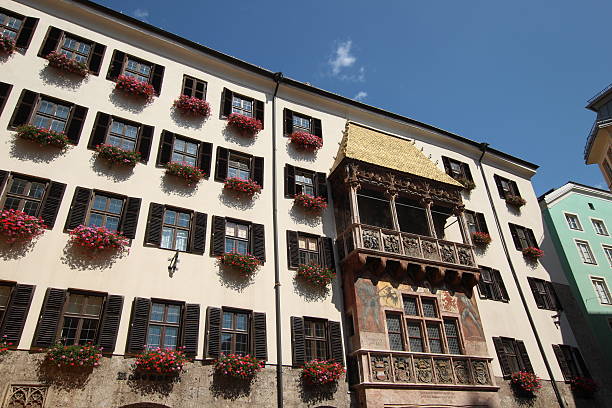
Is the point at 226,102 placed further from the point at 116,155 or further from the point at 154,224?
the point at 154,224

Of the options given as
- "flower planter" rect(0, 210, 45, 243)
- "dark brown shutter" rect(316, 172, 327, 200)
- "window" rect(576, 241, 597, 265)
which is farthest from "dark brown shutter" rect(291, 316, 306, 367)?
"window" rect(576, 241, 597, 265)

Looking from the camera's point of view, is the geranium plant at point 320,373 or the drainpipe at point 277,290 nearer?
the drainpipe at point 277,290

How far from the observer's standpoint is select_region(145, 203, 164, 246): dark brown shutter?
51.6ft

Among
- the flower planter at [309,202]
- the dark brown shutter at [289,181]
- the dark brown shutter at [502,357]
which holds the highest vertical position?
the dark brown shutter at [289,181]

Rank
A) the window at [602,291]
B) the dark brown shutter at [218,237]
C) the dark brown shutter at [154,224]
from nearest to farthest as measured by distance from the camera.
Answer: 1. the dark brown shutter at [154,224]
2. the dark brown shutter at [218,237]
3. the window at [602,291]

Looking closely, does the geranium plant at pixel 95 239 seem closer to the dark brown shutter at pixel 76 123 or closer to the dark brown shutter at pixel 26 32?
the dark brown shutter at pixel 76 123

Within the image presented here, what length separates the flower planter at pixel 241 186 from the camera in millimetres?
18359

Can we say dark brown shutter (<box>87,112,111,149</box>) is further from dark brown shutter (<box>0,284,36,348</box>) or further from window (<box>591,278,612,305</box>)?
window (<box>591,278,612,305</box>)

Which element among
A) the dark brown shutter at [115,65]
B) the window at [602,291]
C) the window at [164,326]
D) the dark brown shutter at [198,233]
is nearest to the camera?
the window at [164,326]

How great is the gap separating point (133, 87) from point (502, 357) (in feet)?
65.1

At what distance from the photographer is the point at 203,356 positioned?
14.5 meters

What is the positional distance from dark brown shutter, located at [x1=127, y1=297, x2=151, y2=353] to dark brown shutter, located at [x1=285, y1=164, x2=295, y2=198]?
25.2 ft

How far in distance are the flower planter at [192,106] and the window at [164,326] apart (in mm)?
8554

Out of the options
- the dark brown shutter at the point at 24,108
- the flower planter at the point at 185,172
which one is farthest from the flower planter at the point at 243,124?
the dark brown shutter at the point at 24,108
